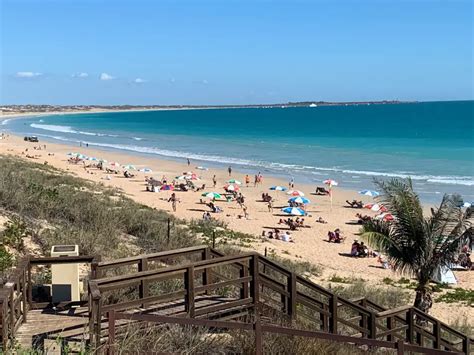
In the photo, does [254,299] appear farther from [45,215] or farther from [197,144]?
[197,144]

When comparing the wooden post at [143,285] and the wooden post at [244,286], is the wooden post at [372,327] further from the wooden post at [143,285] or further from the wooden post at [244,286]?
the wooden post at [143,285]

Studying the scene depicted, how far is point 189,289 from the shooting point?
22.4 feet

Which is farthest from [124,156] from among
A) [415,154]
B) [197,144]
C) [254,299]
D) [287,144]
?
[254,299]

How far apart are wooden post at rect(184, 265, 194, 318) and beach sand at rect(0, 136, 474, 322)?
368 inches

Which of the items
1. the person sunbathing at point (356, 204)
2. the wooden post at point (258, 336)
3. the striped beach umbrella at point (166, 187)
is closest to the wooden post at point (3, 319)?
the wooden post at point (258, 336)

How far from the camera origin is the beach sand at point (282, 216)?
19.8 meters

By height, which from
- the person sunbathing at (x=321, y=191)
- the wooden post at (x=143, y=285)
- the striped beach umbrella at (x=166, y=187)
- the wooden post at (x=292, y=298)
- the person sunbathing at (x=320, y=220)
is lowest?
the person sunbathing at (x=320, y=220)

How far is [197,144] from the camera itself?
78312 mm

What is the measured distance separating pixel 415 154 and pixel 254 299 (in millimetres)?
56980

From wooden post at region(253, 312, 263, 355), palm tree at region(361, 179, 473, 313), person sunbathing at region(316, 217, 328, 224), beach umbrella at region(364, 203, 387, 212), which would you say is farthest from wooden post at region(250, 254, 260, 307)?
person sunbathing at region(316, 217, 328, 224)

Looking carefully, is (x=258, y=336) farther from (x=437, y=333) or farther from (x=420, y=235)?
(x=420, y=235)

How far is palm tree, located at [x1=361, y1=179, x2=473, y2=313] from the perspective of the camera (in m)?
13.3

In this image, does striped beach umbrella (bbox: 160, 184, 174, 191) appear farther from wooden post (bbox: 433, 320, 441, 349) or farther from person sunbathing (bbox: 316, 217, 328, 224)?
wooden post (bbox: 433, 320, 441, 349)

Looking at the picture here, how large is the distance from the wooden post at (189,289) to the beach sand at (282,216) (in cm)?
936
